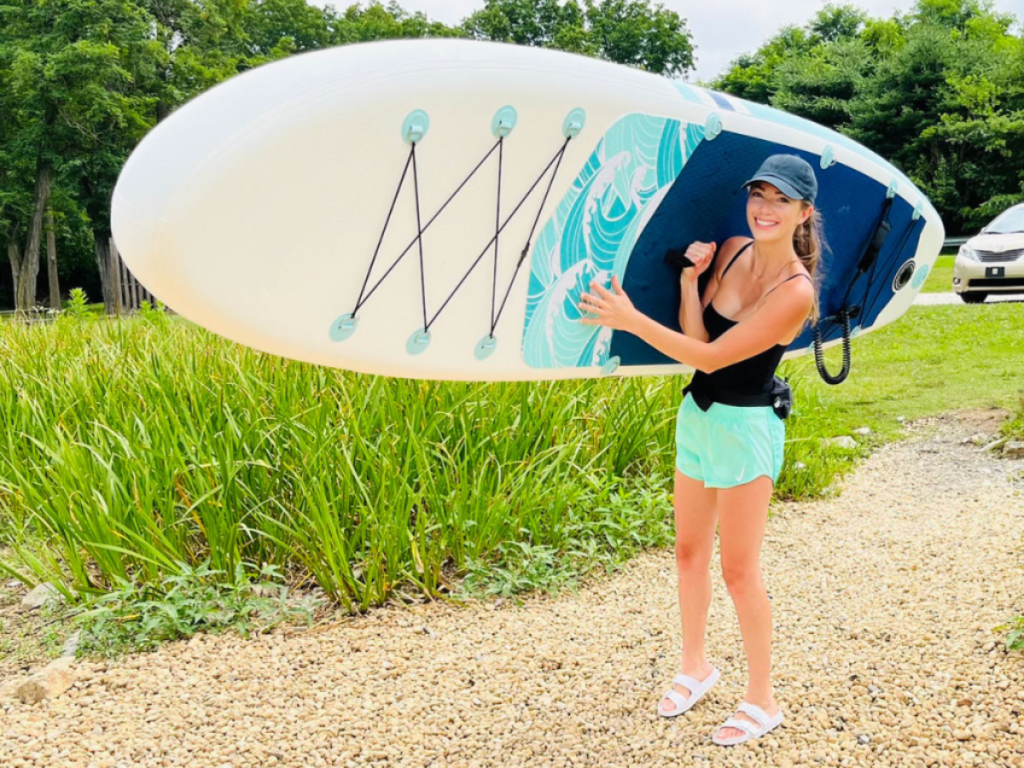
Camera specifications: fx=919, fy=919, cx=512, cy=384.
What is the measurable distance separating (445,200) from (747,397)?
796 mm

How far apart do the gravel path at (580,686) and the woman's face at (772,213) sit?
123 centimetres

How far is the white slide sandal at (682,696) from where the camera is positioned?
7.79 ft

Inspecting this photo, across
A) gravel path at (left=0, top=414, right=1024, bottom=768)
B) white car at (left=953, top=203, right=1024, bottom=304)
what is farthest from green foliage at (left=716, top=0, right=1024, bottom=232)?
gravel path at (left=0, top=414, right=1024, bottom=768)

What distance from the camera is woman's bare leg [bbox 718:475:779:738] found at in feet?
6.73

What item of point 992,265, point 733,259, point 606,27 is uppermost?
point 606,27

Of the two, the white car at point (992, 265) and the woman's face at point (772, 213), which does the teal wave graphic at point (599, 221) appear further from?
the white car at point (992, 265)

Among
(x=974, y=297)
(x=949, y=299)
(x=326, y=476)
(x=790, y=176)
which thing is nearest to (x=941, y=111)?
(x=949, y=299)

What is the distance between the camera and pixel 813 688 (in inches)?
97.9

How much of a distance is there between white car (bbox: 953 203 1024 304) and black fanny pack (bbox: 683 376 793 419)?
398 inches

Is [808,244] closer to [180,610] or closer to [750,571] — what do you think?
[750,571]

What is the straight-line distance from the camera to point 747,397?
2039 mm

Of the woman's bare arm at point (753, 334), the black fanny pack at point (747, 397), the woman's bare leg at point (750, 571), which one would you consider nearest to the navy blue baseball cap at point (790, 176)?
the woman's bare arm at point (753, 334)

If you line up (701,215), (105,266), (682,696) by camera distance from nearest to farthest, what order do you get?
(701,215), (682,696), (105,266)

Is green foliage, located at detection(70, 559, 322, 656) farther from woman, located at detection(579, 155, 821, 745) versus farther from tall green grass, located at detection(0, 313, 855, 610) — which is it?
woman, located at detection(579, 155, 821, 745)
